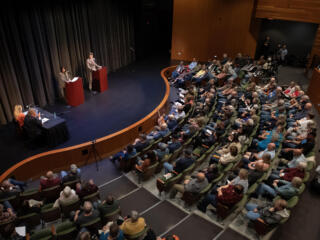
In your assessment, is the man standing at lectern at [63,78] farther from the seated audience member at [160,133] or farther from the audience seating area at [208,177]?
the seated audience member at [160,133]

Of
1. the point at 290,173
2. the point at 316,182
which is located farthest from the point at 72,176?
the point at 316,182

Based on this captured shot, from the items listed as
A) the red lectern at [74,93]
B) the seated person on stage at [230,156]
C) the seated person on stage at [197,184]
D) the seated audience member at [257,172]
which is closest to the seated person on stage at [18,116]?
the red lectern at [74,93]

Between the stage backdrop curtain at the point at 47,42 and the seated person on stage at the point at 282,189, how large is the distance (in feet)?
20.9

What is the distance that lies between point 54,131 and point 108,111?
6.83ft

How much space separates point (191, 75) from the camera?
10.4 metres

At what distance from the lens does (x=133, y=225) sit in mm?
3838

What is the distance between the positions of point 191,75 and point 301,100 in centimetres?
409

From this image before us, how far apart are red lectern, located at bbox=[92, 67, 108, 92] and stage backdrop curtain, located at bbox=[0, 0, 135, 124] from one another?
76 cm

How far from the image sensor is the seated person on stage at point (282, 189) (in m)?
4.43

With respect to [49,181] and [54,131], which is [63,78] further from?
[49,181]

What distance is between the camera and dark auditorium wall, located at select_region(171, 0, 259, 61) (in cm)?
1234

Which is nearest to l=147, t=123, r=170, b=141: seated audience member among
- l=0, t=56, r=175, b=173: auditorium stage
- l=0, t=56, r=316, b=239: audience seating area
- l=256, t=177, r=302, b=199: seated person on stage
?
l=0, t=56, r=316, b=239: audience seating area

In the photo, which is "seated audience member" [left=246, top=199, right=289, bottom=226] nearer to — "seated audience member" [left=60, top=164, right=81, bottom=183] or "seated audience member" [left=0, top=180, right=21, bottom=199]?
"seated audience member" [left=60, top=164, right=81, bottom=183]

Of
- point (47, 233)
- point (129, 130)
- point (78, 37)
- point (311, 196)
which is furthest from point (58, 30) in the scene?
point (311, 196)
